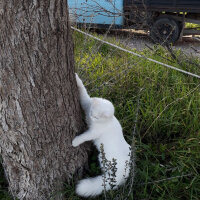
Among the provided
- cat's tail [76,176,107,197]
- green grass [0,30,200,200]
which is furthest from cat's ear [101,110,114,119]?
cat's tail [76,176,107,197]

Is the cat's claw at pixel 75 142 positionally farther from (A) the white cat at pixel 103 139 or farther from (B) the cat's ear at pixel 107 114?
(B) the cat's ear at pixel 107 114

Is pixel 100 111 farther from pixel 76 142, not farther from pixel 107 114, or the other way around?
pixel 76 142

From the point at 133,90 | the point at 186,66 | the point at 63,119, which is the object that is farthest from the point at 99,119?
the point at 186,66

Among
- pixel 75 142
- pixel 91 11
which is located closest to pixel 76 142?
pixel 75 142

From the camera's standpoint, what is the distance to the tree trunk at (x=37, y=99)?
101 centimetres

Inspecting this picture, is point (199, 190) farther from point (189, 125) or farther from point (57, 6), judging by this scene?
point (57, 6)

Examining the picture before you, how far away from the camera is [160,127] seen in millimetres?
1983

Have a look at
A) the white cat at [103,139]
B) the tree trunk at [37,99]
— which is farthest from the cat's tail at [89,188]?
the tree trunk at [37,99]

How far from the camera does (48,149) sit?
1.36 meters

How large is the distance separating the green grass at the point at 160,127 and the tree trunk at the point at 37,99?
0.74 ft

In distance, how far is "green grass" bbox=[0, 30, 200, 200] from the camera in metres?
1.58

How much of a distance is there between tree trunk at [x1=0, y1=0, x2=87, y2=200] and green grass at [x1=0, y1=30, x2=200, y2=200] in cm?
22

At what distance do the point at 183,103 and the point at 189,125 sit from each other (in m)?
0.29

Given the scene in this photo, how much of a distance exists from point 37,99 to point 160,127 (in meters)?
1.20
